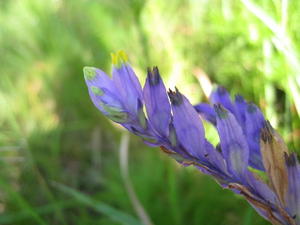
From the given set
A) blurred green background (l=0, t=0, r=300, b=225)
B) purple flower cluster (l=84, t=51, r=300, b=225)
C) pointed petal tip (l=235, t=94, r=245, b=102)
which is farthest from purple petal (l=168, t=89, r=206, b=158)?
blurred green background (l=0, t=0, r=300, b=225)

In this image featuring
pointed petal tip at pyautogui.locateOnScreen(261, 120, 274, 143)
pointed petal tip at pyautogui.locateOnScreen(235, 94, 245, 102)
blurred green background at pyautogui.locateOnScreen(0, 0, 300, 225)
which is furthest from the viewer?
blurred green background at pyautogui.locateOnScreen(0, 0, 300, 225)

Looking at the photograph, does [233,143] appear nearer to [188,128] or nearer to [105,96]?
[188,128]

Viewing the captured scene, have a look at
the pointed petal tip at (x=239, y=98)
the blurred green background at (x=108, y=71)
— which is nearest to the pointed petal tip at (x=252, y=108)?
the pointed petal tip at (x=239, y=98)

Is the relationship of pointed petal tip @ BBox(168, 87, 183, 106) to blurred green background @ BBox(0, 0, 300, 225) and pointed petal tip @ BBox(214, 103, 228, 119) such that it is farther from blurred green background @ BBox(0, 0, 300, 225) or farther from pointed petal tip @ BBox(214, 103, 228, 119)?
blurred green background @ BBox(0, 0, 300, 225)

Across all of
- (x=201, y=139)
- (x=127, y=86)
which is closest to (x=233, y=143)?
(x=201, y=139)

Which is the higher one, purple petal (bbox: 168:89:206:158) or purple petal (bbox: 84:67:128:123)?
purple petal (bbox: 84:67:128:123)

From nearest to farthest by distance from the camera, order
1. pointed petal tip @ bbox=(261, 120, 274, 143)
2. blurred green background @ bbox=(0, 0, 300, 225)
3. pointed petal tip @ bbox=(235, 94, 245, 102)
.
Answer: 1. pointed petal tip @ bbox=(261, 120, 274, 143)
2. pointed petal tip @ bbox=(235, 94, 245, 102)
3. blurred green background @ bbox=(0, 0, 300, 225)

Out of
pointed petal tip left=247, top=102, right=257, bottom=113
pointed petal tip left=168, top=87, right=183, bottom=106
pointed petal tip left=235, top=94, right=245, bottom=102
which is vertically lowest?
pointed petal tip left=247, top=102, right=257, bottom=113
